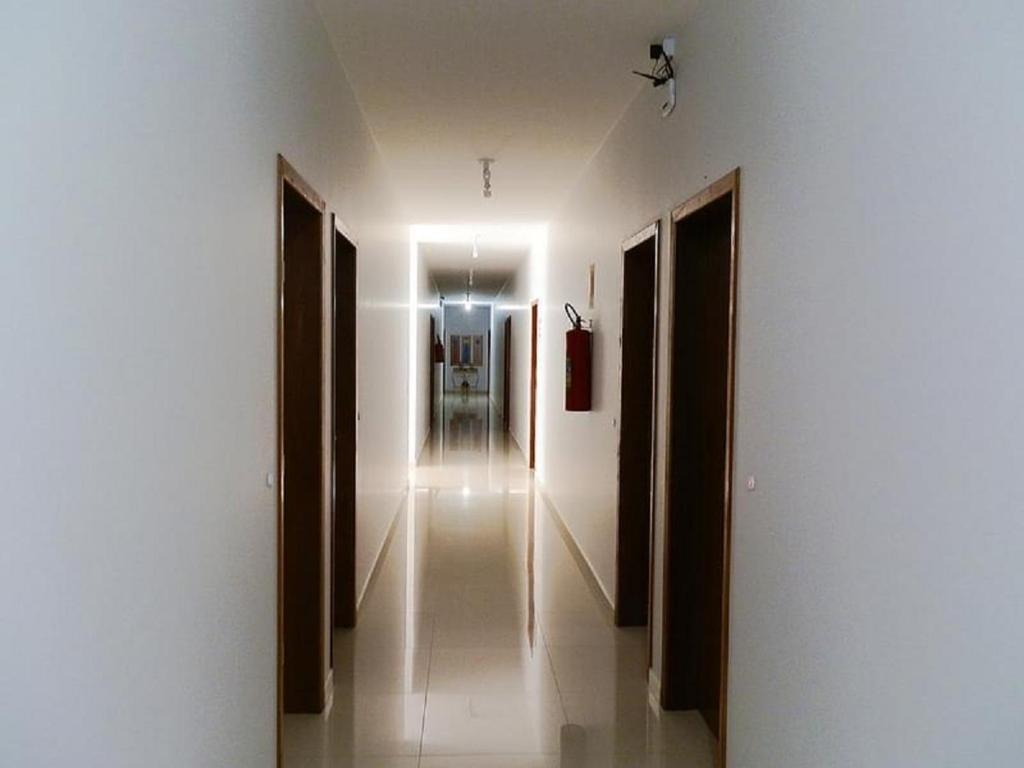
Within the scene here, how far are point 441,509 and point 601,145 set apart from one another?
13.5 feet

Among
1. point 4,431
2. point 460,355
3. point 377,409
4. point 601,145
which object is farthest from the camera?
point 460,355

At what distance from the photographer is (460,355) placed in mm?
27719

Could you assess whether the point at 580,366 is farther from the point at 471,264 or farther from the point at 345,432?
the point at 471,264

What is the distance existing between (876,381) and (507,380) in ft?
50.4

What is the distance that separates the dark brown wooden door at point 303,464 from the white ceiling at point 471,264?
25.1 ft

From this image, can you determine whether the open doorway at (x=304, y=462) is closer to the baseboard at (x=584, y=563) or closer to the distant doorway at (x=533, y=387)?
the baseboard at (x=584, y=563)

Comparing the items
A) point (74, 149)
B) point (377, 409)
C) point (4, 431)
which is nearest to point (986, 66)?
point (74, 149)

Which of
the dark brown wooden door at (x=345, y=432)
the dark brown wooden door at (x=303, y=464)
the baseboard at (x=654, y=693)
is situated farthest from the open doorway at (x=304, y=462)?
the baseboard at (x=654, y=693)

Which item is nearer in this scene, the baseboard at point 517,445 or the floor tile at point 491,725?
the floor tile at point 491,725

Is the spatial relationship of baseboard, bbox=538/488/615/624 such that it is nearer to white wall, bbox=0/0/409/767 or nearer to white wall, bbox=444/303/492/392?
white wall, bbox=0/0/409/767

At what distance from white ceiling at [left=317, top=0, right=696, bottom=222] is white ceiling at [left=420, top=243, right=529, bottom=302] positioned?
499 centimetres

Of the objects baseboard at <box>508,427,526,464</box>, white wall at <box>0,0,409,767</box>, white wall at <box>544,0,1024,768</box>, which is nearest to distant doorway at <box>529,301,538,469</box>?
baseboard at <box>508,427,526,464</box>

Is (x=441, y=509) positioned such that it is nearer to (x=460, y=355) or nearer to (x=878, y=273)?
(x=878, y=273)

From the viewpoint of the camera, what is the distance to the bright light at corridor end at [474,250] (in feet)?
32.2
